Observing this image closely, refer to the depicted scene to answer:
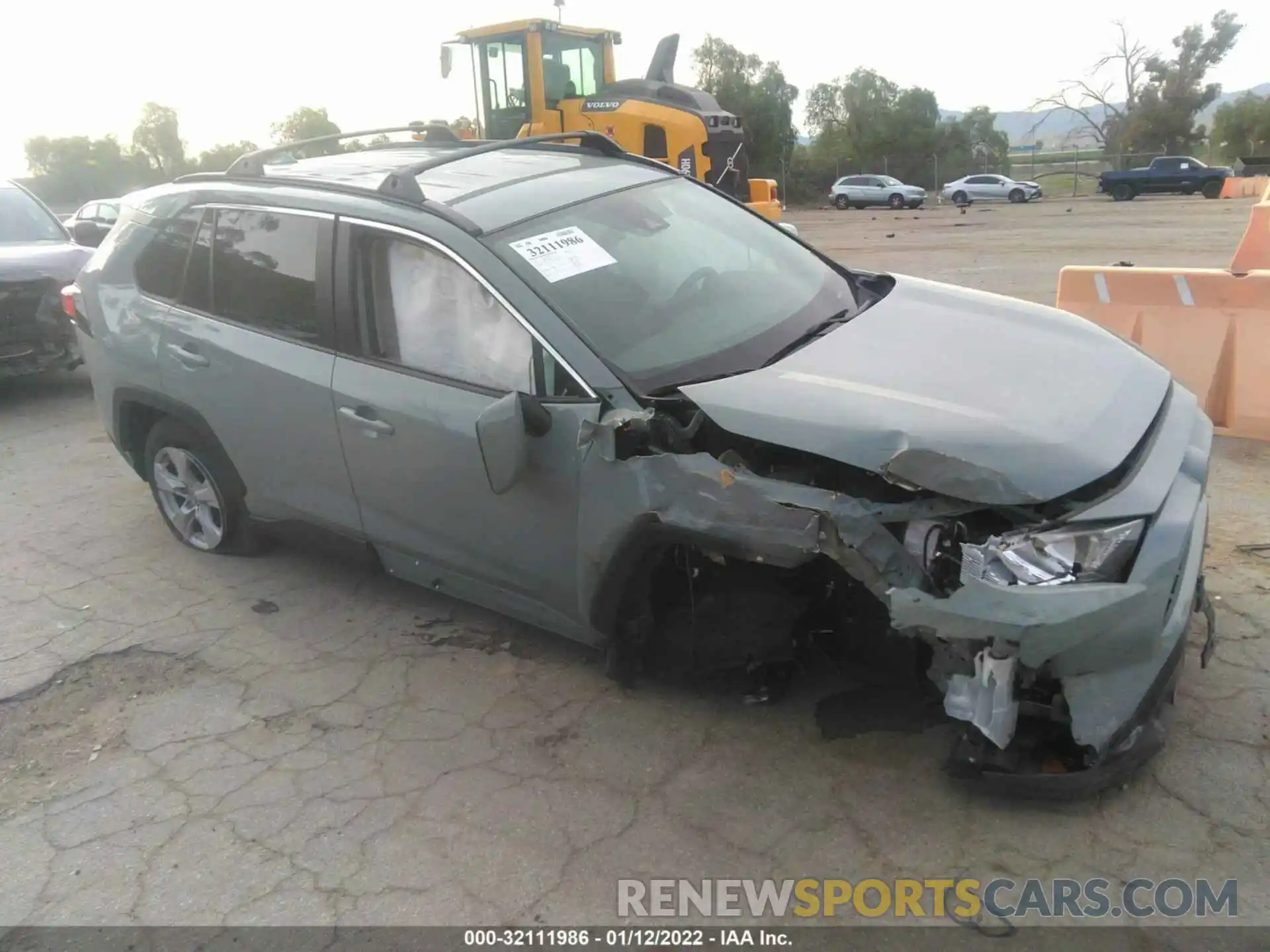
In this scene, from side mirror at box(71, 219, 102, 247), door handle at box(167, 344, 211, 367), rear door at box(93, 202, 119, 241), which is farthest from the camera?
rear door at box(93, 202, 119, 241)

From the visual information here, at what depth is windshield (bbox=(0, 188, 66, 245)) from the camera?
7.85m

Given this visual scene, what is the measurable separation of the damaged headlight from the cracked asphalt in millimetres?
717

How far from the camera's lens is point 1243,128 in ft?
137

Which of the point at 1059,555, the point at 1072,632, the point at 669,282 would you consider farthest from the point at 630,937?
the point at 669,282

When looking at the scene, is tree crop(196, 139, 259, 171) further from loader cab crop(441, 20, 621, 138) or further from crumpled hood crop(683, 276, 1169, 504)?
crumpled hood crop(683, 276, 1169, 504)

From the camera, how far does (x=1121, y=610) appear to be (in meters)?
2.33

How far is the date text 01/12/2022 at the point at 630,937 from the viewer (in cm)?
235

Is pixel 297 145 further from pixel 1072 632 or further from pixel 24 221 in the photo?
pixel 24 221

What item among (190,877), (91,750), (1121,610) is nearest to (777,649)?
(1121,610)

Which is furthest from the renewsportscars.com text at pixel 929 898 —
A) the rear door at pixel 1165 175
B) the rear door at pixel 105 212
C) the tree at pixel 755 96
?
the tree at pixel 755 96

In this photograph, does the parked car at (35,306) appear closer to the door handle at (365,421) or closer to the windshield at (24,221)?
the windshield at (24,221)

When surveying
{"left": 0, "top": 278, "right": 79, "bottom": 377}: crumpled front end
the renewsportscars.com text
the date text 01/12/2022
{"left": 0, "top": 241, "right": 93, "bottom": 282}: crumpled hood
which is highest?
{"left": 0, "top": 241, "right": 93, "bottom": 282}: crumpled hood

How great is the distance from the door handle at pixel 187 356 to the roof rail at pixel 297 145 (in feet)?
2.57

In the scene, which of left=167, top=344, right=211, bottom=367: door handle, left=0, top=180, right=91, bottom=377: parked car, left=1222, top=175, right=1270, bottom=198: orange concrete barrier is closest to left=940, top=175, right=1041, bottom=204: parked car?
left=1222, top=175, right=1270, bottom=198: orange concrete barrier
